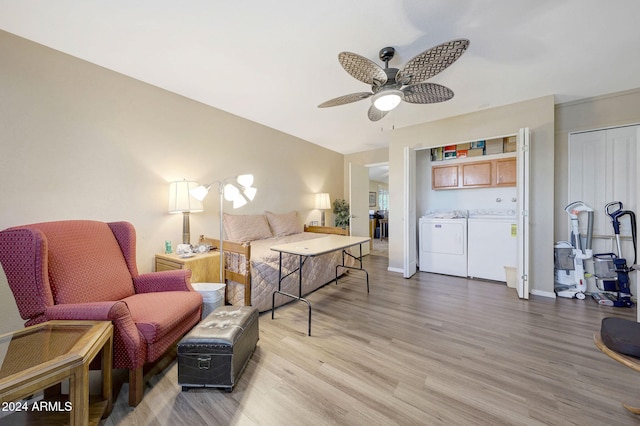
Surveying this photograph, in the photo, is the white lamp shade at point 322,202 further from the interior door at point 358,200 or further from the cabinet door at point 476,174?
the cabinet door at point 476,174

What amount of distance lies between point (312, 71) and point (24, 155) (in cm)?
253

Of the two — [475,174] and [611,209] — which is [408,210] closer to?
[475,174]

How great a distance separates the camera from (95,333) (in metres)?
1.13

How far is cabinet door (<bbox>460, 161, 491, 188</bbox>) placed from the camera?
148 inches

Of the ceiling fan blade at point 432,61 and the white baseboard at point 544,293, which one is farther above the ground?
the ceiling fan blade at point 432,61

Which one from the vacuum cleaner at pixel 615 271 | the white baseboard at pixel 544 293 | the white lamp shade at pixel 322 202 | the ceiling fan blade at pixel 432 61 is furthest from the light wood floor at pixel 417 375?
the white lamp shade at pixel 322 202

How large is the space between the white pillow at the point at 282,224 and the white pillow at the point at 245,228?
7.1 inches

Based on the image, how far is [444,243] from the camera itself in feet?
12.5

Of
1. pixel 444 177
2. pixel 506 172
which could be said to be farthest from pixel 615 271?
pixel 444 177

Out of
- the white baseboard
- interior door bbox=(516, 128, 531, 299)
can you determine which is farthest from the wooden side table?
the white baseboard

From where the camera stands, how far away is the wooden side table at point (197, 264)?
7.47ft

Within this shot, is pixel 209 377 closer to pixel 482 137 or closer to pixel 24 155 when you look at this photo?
pixel 24 155

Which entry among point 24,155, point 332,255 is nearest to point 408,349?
point 332,255

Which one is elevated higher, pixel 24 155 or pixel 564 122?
pixel 564 122
